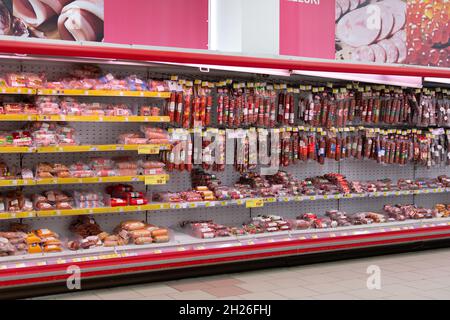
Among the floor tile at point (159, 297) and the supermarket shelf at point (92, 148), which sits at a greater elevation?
the supermarket shelf at point (92, 148)

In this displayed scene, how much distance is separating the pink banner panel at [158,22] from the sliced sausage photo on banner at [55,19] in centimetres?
36

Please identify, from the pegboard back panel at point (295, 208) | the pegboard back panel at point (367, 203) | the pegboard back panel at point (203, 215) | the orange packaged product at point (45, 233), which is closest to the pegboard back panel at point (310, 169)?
the pegboard back panel at point (295, 208)

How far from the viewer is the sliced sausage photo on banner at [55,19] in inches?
253

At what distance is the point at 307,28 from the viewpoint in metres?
7.66

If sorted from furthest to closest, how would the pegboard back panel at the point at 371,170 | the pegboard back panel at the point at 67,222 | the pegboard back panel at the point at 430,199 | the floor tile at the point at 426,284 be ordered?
the pegboard back panel at the point at 430,199 → the pegboard back panel at the point at 371,170 → the pegboard back panel at the point at 67,222 → the floor tile at the point at 426,284

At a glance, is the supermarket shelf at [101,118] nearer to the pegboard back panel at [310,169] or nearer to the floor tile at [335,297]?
the pegboard back panel at [310,169]

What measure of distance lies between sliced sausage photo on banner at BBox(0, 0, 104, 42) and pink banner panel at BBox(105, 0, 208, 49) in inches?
14.0

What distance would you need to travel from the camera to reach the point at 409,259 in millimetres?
6316

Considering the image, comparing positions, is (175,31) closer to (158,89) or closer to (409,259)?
(158,89)

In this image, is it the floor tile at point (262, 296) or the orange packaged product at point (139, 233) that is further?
the orange packaged product at point (139, 233)

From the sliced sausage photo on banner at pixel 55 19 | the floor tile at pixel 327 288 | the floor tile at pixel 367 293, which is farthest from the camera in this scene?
the sliced sausage photo on banner at pixel 55 19

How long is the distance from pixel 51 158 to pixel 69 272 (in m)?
1.11

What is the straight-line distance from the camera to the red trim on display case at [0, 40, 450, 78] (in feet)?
14.7

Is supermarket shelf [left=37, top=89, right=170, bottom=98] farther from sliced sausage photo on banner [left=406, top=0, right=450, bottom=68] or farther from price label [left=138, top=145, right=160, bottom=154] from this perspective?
sliced sausage photo on banner [left=406, top=0, right=450, bottom=68]
